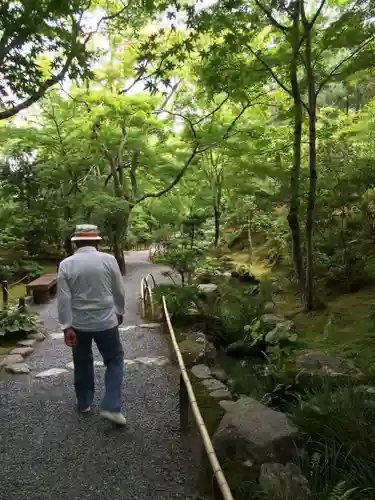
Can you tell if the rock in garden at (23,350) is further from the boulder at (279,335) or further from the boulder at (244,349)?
the boulder at (279,335)

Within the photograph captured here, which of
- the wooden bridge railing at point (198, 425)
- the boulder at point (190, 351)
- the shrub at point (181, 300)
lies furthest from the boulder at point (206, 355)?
the shrub at point (181, 300)

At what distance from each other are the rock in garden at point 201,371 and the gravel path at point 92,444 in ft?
0.77

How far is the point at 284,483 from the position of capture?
257 centimetres

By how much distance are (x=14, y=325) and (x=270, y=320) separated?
417 cm

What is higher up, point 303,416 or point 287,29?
point 287,29

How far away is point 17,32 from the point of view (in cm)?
380

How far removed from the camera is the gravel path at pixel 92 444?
121 inches

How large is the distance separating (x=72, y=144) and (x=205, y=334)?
8.86 meters

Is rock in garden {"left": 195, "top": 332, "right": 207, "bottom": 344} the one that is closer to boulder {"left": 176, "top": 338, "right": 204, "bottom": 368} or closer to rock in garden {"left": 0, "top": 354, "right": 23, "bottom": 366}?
boulder {"left": 176, "top": 338, "right": 204, "bottom": 368}

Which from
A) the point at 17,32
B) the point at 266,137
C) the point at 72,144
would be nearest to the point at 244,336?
the point at 17,32

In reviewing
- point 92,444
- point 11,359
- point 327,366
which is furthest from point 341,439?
point 11,359

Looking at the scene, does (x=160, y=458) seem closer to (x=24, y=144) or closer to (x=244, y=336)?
(x=244, y=336)

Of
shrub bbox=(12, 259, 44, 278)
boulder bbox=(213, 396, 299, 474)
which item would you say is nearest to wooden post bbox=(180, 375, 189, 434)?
boulder bbox=(213, 396, 299, 474)

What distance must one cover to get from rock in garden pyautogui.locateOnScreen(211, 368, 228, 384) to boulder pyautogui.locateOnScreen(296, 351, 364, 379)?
94 centimetres
